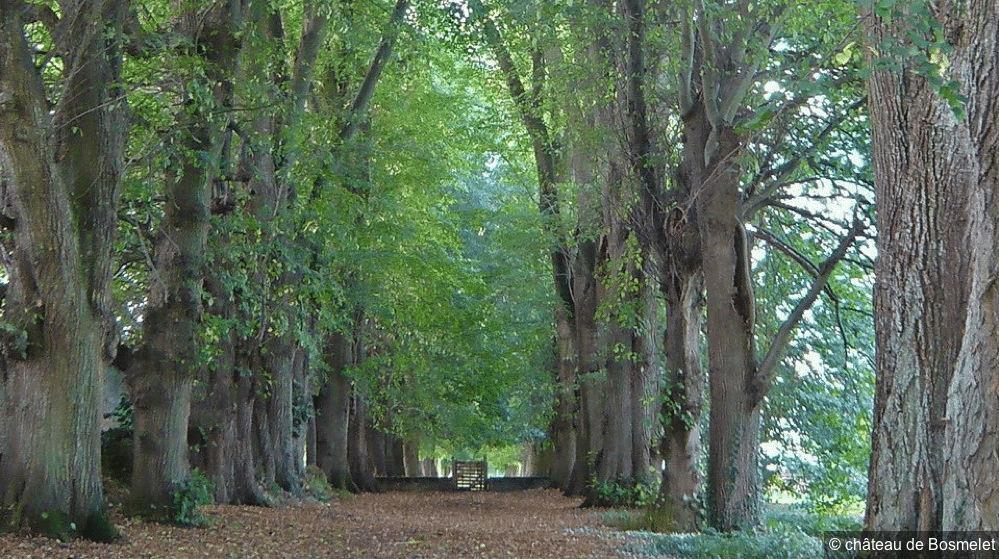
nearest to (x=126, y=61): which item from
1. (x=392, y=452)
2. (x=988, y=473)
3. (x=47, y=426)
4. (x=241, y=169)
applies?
(x=241, y=169)

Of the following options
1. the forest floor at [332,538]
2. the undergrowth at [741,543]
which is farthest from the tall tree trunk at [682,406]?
the forest floor at [332,538]

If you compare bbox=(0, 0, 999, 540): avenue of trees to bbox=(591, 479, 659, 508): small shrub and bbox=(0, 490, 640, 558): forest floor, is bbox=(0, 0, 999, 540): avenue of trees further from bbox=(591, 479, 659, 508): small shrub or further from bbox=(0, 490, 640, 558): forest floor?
bbox=(0, 490, 640, 558): forest floor

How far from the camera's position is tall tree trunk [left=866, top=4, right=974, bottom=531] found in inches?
264

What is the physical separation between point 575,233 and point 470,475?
15.7m

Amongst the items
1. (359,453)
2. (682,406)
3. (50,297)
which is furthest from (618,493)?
(50,297)

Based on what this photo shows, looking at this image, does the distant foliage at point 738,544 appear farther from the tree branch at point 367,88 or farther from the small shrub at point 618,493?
the tree branch at point 367,88

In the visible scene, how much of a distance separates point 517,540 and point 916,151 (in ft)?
25.0

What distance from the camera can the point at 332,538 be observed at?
12344mm

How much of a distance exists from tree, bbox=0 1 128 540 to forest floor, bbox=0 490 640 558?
55 cm

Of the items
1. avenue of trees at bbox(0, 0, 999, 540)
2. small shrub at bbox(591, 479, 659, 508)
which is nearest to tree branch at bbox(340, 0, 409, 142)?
avenue of trees at bbox(0, 0, 999, 540)

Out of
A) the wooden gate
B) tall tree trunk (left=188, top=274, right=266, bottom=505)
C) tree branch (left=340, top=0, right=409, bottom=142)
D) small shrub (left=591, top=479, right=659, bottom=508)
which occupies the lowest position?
the wooden gate

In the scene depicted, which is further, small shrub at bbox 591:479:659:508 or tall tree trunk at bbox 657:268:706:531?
small shrub at bbox 591:479:659:508

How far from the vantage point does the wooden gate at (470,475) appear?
33844mm

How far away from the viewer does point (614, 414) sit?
19938 millimetres
